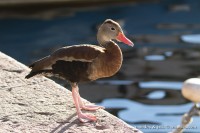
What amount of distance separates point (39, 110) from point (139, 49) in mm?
3215

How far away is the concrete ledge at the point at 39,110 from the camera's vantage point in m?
2.40

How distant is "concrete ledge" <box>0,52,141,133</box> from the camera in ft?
7.89

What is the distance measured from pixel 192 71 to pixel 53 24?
1908mm

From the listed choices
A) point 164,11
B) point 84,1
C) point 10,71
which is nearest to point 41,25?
point 84,1

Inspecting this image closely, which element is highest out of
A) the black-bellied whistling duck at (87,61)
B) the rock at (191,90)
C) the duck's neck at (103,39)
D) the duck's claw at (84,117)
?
the duck's neck at (103,39)

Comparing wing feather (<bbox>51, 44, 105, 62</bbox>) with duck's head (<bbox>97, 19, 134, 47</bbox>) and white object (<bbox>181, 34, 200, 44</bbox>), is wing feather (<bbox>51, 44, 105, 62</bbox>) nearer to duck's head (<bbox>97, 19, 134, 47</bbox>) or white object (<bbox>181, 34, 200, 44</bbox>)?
duck's head (<bbox>97, 19, 134, 47</bbox>)

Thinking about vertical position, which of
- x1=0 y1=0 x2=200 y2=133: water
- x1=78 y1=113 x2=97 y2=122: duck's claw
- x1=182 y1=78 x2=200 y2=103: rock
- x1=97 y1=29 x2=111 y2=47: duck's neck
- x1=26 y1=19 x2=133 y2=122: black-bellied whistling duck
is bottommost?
x1=182 y1=78 x2=200 y2=103: rock

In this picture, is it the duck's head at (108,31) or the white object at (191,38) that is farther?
the white object at (191,38)

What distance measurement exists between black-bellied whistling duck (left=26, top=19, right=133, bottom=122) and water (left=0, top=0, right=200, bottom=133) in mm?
1523

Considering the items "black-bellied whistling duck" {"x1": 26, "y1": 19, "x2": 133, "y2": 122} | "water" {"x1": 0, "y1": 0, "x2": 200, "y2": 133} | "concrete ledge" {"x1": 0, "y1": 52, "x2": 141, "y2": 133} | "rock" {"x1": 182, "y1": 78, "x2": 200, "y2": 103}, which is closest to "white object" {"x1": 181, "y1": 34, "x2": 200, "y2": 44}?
"water" {"x1": 0, "y1": 0, "x2": 200, "y2": 133}

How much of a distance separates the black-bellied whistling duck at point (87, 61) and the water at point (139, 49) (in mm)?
1523

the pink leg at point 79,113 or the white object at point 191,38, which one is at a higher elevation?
the white object at point 191,38

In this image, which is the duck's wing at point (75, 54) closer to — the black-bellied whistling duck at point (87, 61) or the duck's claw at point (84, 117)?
the black-bellied whistling duck at point (87, 61)

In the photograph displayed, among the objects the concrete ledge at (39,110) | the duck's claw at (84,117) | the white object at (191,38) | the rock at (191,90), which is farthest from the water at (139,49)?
the rock at (191,90)
